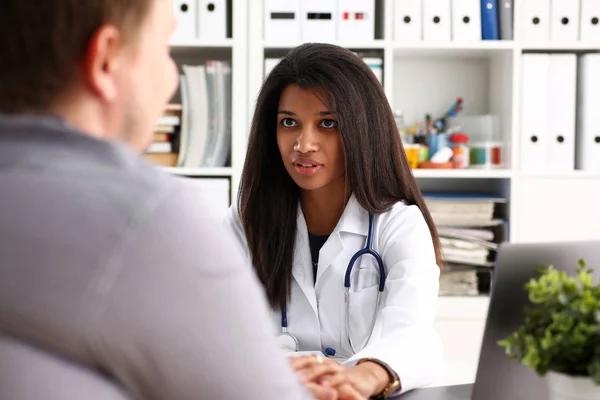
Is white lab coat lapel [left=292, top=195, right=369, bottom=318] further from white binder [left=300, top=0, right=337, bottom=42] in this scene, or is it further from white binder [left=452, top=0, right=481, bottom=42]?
white binder [left=452, top=0, right=481, bottom=42]

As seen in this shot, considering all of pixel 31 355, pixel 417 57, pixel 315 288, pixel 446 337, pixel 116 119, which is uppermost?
pixel 417 57

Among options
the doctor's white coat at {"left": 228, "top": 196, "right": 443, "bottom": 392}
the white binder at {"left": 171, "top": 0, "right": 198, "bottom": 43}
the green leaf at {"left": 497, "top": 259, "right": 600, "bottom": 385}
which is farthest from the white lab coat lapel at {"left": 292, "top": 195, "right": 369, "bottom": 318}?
the white binder at {"left": 171, "top": 0, "right": 198, "bottom": 43}

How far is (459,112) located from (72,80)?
2541 mm

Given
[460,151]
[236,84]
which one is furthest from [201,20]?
[460,151]

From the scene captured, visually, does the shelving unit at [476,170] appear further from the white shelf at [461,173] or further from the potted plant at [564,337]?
the potted plant at [564,337]

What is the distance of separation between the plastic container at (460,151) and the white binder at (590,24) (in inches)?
21.7

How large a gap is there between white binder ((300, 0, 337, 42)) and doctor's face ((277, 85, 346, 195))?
40.9 inches

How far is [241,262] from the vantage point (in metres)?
0.54

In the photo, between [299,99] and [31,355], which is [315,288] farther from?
[31,355]

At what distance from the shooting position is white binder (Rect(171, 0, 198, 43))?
268 centimetres

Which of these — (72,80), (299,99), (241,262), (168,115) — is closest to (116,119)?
(72,80)

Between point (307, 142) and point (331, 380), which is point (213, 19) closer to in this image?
point (307, 142)

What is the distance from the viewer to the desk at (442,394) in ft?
3.64

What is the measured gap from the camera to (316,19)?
2.66m
